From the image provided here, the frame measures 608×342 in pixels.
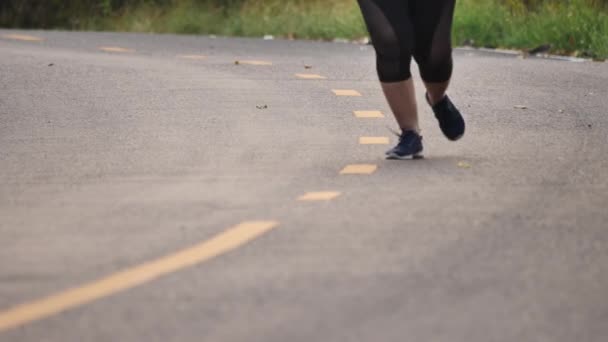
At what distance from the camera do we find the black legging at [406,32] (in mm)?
10898

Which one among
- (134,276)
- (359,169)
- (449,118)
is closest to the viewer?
(134,276)

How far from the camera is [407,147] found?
11.2 meters

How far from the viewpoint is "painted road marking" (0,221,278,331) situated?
6.38 m

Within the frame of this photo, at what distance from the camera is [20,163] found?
11.4m

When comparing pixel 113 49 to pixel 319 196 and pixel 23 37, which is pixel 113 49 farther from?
pixel 319 196

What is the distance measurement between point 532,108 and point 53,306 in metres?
9.22

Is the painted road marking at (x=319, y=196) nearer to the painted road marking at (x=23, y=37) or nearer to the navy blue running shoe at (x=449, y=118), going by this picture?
the navy blue running shoe at (x=449, y=118)

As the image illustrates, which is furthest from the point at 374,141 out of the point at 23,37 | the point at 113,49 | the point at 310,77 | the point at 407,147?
the point at 23,37

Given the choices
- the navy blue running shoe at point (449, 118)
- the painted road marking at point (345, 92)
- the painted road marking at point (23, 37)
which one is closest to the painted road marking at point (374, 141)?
the navy blue running shoe at point (449, 118)

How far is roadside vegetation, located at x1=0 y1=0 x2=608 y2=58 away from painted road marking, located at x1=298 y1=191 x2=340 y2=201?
1365cm

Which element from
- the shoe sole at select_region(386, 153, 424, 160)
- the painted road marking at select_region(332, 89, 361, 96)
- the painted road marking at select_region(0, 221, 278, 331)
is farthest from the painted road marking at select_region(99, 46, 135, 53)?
the painted road marking at select_region(0, 221, 278, 331)

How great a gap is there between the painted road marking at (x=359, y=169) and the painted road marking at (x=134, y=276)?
2113 mm

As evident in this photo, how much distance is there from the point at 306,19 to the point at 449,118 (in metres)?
19.7

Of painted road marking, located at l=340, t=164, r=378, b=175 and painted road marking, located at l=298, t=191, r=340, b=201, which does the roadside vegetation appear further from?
painted road marking, located at l=298, t=191, r=340, b=201
